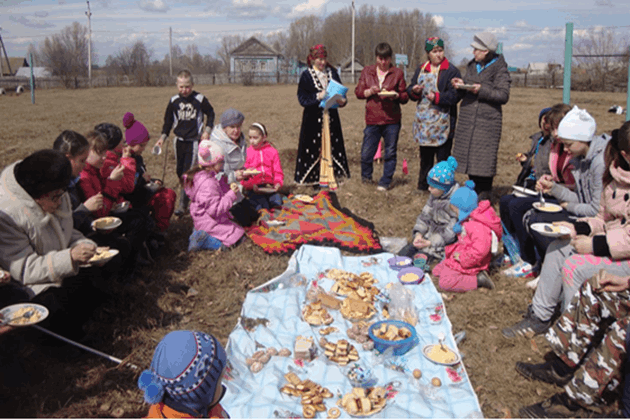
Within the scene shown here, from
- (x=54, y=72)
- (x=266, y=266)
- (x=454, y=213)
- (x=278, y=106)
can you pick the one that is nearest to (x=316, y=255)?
(x=266, y=266)

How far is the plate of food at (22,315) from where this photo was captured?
259cm

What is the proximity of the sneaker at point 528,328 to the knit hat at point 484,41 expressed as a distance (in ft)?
12.3

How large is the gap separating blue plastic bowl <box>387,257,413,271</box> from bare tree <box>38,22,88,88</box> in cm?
4292

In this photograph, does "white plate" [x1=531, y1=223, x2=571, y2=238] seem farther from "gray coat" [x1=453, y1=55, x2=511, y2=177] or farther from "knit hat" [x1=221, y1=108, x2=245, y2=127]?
"knit hat" [x1=221, y1=108, x2=245, y2=127]

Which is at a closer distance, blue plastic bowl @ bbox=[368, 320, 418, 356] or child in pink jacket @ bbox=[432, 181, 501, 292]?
blue plastic bowl @ bbox=[368, 320, 418, 356]

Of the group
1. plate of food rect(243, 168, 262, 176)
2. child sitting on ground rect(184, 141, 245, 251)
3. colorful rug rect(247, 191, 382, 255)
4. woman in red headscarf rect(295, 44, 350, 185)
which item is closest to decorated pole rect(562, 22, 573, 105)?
woman in red headscarf rect(295, 44, 350, 185)

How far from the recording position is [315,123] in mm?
7746

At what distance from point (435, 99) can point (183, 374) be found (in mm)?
5919

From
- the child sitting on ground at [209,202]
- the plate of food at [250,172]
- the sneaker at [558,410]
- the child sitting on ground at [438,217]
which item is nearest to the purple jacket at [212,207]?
the child sitting on ground at [209,202]

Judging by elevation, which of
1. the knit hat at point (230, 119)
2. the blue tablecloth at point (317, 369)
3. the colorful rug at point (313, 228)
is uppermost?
the knit hat at point (230, 119)

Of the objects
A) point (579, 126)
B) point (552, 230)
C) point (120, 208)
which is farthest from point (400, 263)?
point (120, 208)

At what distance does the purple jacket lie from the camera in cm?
541

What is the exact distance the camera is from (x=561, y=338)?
3.14 metres

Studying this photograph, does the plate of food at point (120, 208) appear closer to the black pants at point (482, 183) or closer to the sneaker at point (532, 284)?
the sneaker at point (532, 284)
